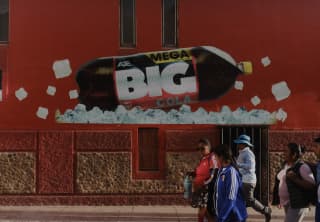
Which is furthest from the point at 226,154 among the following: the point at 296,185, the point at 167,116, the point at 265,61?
the point at 265,61

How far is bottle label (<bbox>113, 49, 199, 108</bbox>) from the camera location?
530 inches

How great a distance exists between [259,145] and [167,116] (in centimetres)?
219

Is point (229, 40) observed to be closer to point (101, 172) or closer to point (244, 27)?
point (244, 27)

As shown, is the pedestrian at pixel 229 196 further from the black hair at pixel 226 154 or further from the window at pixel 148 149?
the window at pixel 148 149

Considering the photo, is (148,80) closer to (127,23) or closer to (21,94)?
(127,23)

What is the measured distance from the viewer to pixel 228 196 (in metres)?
6.93

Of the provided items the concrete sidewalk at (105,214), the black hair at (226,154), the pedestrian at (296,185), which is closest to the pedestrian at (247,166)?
the concrete sidewalk at (105,214)

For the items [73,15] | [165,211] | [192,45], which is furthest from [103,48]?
[165,211]

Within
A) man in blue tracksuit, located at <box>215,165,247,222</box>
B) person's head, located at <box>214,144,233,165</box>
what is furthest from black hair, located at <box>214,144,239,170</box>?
man in blue tracksuit, located at <box>215,165,247,222</box>

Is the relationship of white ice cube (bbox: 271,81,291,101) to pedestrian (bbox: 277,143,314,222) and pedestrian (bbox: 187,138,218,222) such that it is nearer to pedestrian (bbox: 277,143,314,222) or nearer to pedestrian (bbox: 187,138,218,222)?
pedestrian (bbox: 187,138,218,222)

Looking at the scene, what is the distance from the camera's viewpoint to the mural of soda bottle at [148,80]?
13453mm

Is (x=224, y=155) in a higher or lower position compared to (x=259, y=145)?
higher

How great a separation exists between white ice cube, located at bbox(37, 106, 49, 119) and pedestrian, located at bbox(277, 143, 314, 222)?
6.93 meters

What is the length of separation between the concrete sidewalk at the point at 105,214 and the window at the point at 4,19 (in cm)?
381
